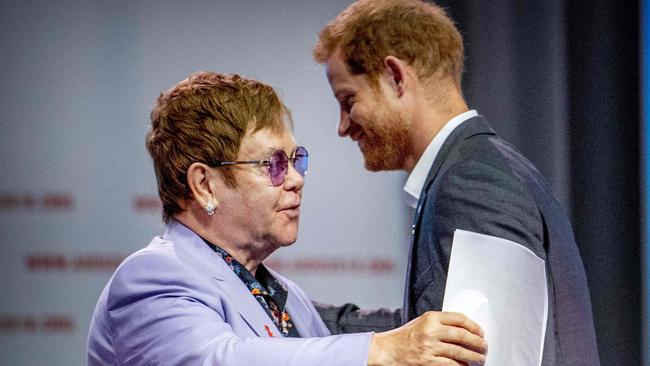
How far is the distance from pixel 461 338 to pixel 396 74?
664 millimetres

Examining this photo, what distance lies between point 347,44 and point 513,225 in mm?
565

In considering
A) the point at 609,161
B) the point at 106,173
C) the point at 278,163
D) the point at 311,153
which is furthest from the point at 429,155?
the point at 106,173

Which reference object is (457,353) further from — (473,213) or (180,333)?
(180,333)


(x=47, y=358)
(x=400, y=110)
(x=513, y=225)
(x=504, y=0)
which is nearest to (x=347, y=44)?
(x=400, y=110)

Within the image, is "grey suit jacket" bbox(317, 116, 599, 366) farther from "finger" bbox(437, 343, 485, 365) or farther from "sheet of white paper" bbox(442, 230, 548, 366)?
"finger" bbox(437, 343, 485, 365)

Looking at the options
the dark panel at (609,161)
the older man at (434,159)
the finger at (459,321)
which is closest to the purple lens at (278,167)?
→ the older man at (434,159)

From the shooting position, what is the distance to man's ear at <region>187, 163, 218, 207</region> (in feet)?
6.00

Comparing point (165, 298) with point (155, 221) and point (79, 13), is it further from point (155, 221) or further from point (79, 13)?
point (79, 13)

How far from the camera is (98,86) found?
3.03m

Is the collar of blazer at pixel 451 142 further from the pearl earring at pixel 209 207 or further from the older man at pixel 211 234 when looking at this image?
the pearl earring at pixel 209 207

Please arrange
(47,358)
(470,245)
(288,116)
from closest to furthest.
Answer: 1. (470,245)
2. (288,116)
3. (47,358)

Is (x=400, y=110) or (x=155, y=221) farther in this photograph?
(x=155, y=221)

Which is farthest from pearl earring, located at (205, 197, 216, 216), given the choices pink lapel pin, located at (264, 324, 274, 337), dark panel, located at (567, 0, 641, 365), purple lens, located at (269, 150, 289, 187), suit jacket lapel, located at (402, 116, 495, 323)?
dark panel, located at (567, 0, 641, 365)

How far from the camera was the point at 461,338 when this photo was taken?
4.81ft
